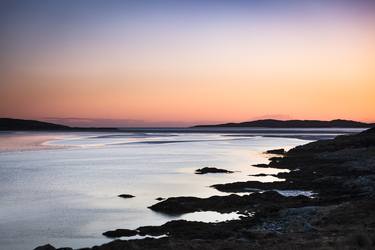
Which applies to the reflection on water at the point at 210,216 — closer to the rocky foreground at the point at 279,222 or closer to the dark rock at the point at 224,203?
the rocky foreground at the point at 279,222

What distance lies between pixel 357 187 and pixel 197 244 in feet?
68.5

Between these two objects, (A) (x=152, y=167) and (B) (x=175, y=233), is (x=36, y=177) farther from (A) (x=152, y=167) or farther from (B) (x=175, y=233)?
(B) (x=175, y=233)

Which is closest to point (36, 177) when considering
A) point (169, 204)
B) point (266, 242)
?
point (169, 204)

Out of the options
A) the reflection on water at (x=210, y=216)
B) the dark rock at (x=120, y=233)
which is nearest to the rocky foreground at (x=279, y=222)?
the dark rock at (x=120, y=233)

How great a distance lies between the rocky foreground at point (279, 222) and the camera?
762 inches

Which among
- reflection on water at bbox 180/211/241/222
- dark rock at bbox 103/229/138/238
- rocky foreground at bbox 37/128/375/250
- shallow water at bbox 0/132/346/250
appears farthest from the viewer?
reflection on water at bbox 180/211/241/222

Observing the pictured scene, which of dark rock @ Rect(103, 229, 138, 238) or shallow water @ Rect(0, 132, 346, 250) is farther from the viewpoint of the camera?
shallow water @ Rect(0, 132, 346, 250)

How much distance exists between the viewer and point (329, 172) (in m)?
48.4

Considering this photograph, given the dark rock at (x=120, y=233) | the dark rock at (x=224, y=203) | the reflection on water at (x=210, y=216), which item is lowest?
the dark rock at (x=120, y=233)

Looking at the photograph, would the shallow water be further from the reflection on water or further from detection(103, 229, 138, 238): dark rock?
detection(103, 229, 138, 238): dark rock

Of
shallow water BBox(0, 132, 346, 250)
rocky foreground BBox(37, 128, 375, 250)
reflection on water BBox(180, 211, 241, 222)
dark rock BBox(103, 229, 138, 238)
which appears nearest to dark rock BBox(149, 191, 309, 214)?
rocky foreground BBox(37, 128, 375, 250)

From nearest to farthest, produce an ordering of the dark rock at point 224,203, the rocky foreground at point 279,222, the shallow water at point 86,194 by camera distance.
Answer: the rocky foreground at point 279,222 < the shallow water at point 86,194 < the dark rock at point 224,203

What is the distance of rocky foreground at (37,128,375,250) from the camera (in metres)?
19.3

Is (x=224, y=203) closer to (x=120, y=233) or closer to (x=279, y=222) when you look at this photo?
(x=279, y=222)
